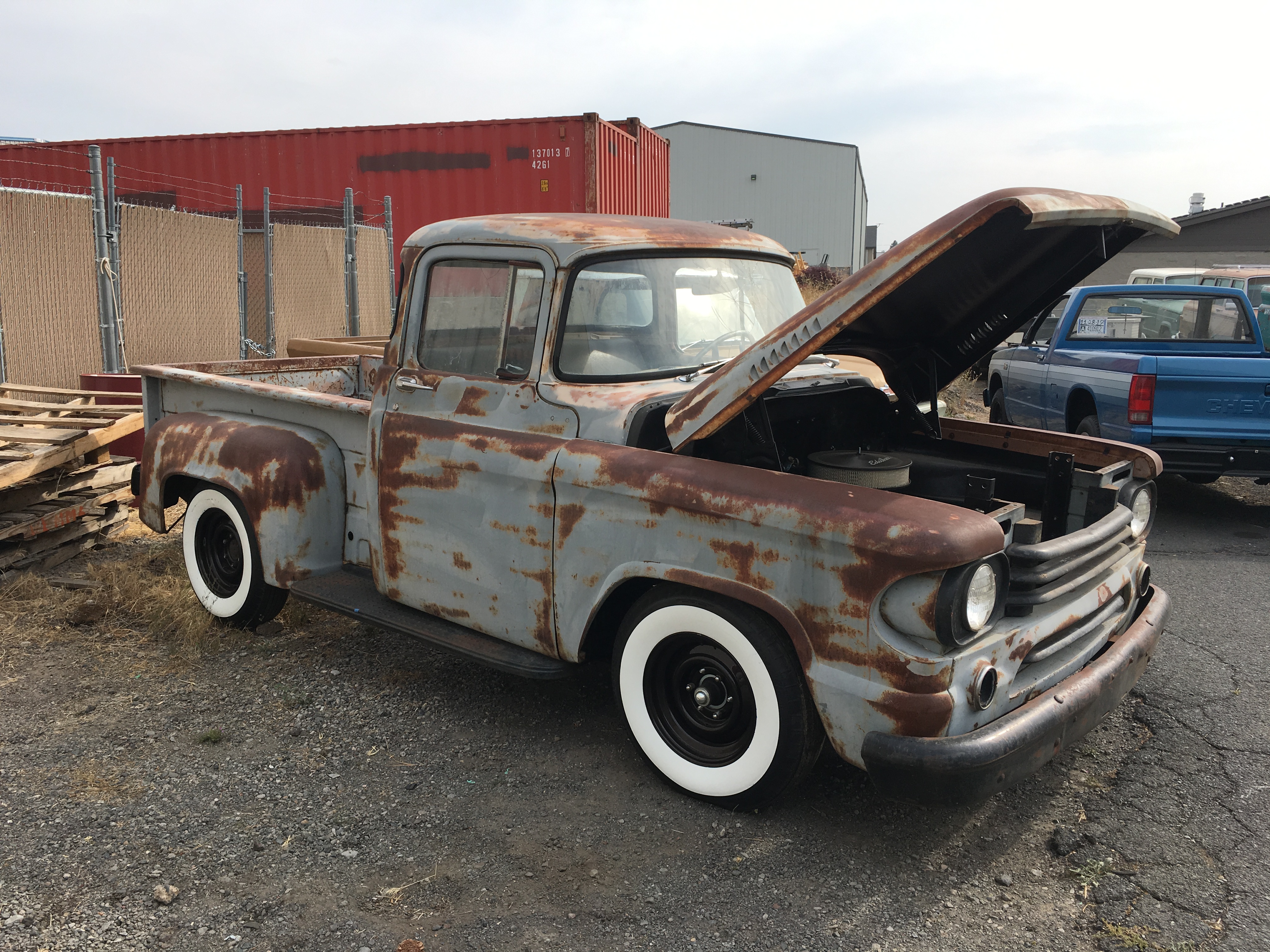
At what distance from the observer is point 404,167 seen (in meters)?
15.2

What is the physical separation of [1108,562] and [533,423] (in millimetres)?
2072

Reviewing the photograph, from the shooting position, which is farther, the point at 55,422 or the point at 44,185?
the point at 44,185

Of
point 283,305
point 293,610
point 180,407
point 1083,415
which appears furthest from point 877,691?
point 283,305

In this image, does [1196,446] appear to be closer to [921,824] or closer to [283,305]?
[921,824]

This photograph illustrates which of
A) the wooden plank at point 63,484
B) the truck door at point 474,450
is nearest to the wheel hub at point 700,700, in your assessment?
the truck door at point 474,450

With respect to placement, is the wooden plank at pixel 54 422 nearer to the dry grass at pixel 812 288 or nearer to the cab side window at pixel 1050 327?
the cab side window at pixel 1050 327

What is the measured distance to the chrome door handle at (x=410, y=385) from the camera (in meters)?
3.76

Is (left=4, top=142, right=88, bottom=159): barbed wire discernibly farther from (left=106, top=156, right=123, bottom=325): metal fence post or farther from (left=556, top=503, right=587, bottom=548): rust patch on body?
(left=556, top=503, right=587, bottom=548): rust patch on body

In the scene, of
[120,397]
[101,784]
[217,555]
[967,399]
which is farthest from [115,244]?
[967,399]

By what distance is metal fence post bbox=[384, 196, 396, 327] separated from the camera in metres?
13.8

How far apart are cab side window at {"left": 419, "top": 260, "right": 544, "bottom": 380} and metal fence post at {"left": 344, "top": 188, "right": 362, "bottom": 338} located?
9.52m

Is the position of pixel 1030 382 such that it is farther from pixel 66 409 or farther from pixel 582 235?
pixel 66 409

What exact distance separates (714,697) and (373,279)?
41.4ft

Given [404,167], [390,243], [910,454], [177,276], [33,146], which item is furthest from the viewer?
[33,146]
